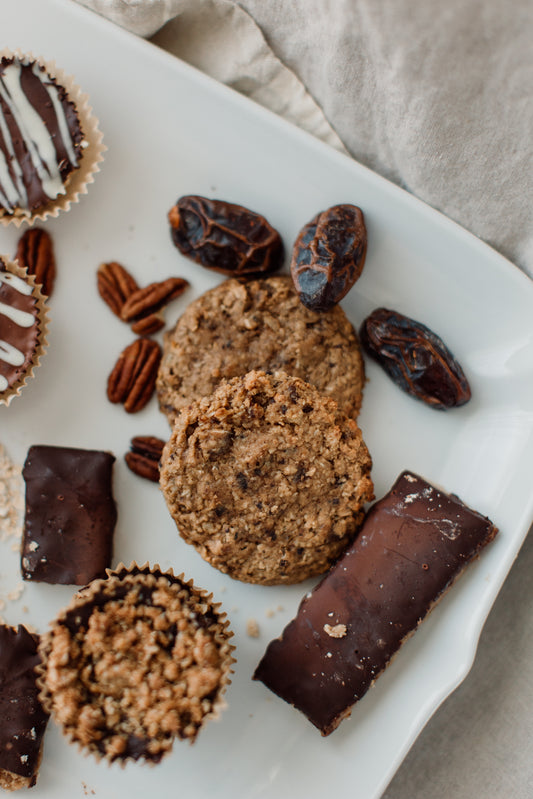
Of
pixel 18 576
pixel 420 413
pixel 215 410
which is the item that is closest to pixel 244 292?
pixel 215 410

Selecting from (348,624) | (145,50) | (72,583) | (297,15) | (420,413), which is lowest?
(72,583)

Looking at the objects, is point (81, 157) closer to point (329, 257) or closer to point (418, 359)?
point (329, 257)

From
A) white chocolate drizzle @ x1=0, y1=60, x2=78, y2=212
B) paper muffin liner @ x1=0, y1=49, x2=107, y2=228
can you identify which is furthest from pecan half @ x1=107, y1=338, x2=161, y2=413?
white chocolate drizzle @ x1=0, y1=60, x2=78, y2=212

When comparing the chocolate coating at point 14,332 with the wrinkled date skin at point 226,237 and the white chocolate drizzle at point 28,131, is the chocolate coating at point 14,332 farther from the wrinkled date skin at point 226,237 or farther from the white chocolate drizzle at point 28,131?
the wrinkled date skin at point 226,237

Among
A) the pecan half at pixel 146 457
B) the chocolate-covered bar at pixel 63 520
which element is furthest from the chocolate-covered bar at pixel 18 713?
the pecan half at pixel 146 457

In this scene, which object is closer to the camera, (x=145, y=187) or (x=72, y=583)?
(x=72, y=583)

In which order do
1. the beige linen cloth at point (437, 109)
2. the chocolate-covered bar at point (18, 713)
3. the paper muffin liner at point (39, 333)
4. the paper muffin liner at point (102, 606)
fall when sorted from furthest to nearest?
the paper muffin liner at point (39, 333)
the chocolate-covered bar at point (18, 713)
the beige linen cloth at point (437, 109)
the paper muffin liner at point (102, 606)

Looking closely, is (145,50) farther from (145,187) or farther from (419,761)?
(419,761)
